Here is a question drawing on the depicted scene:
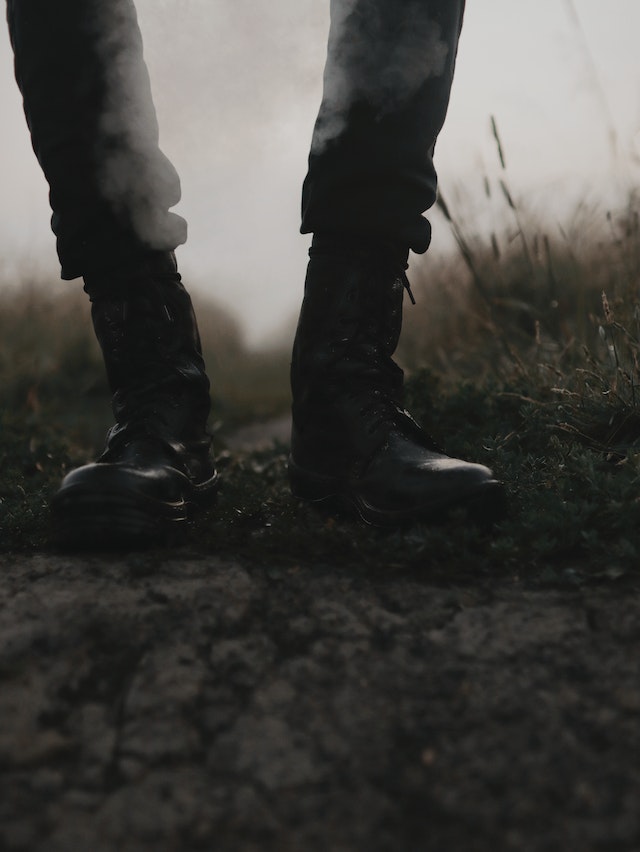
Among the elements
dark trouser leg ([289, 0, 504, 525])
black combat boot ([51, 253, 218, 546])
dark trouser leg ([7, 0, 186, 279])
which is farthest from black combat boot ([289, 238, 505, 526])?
dark trouser leg ([7, 0, 186, 279])

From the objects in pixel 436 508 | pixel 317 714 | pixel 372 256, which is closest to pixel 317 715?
pixel 317 714

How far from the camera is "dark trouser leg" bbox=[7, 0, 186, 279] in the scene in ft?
5.29

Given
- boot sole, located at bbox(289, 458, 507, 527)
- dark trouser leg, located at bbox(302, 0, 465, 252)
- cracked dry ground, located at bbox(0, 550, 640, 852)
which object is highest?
dark trouser leg, located at bbox(302, 0, 465, 252)

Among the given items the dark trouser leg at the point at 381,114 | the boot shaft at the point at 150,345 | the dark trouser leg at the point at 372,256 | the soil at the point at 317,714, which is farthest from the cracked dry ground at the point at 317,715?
the dark trouser leg at the point at 381,114

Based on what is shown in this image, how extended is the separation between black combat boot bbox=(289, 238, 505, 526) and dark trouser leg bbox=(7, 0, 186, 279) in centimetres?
42

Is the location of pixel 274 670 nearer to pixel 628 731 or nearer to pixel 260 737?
pixel 260 737

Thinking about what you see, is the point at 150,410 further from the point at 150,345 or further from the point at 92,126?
the point at 92,126

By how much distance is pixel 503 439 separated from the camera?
214 centimetres

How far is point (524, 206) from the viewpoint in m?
3.35

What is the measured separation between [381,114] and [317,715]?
1.19m

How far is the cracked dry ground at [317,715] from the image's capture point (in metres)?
0.84

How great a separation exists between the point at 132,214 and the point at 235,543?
0.78 meters

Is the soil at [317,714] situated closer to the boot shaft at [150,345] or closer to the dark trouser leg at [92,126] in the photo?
the boot shaft at [150,345]

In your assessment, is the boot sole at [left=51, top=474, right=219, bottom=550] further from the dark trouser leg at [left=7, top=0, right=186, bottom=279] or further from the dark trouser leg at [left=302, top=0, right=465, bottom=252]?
the dark trouser leg at [left=302, top=0, right=465, bottom=252]
